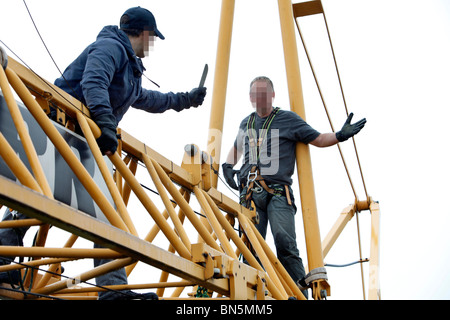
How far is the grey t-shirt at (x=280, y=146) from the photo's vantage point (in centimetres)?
785

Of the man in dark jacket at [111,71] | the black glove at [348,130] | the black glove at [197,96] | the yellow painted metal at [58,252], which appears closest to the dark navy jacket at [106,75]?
the man in dark jacket at [111,71]

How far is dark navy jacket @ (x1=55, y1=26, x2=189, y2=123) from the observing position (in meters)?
5.23

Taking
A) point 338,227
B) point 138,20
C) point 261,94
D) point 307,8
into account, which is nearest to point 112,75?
point 138,20

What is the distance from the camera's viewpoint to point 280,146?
7996 mm

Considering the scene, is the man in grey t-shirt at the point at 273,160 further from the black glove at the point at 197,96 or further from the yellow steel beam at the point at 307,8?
the yellow steel beam at the point at 307,8

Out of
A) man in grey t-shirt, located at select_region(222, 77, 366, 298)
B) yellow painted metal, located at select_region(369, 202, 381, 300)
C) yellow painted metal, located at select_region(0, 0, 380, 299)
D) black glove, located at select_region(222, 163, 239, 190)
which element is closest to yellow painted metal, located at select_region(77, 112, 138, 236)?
yellow painted metal, located at select_region(0, 0, 380, 299)

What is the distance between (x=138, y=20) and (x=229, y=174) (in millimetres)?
2741

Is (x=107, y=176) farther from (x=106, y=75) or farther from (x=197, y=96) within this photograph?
(x=197, y=96)

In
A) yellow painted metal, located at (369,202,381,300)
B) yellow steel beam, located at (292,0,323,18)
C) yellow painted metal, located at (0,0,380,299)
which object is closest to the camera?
yellow painted metal, located at (0,0,380,299)

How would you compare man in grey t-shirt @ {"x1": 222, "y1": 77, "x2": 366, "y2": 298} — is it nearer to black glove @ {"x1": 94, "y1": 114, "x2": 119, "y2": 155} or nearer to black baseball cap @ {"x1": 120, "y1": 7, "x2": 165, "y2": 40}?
black baseball cap @ {"x1": 120, "y1": 7, "x2": 165, "y2": 40}

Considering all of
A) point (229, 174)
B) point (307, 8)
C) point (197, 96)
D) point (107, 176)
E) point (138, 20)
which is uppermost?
point (307, 8)

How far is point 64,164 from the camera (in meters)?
4.78
